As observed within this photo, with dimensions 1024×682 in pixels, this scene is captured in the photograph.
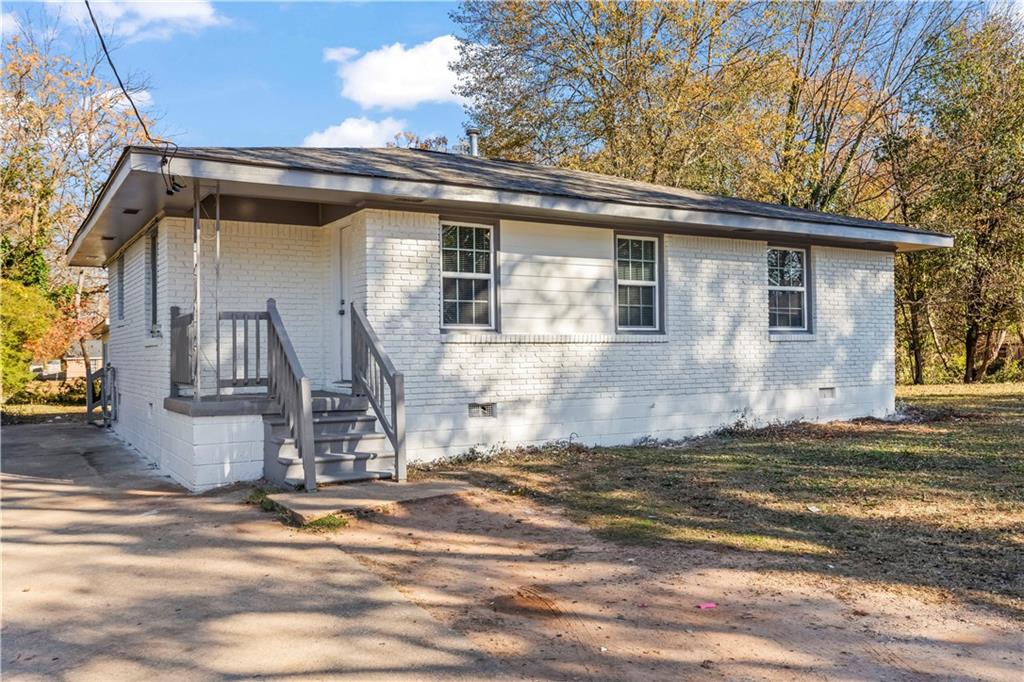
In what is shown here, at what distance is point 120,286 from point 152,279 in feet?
11.2

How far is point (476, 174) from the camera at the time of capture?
33.0 feet

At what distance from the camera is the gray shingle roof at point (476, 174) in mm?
8312

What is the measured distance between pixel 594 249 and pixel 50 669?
26.8 ft

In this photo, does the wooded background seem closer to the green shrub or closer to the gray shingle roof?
the green shrub

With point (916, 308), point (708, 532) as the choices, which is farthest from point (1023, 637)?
point (916, 308)

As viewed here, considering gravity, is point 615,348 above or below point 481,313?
below

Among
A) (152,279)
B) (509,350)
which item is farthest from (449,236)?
(152,279)

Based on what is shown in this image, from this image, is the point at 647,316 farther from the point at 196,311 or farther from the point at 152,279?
the point at 152,279

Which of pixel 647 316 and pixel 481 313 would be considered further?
pixel 647 316

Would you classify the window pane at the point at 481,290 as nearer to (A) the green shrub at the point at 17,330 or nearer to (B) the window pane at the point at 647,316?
(B) the window pane at the point at 647,316

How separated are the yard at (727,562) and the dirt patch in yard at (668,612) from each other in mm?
14

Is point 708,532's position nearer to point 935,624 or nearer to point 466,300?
point 935,624

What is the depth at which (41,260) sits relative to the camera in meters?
22.9

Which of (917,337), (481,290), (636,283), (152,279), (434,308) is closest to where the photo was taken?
(434,308)
